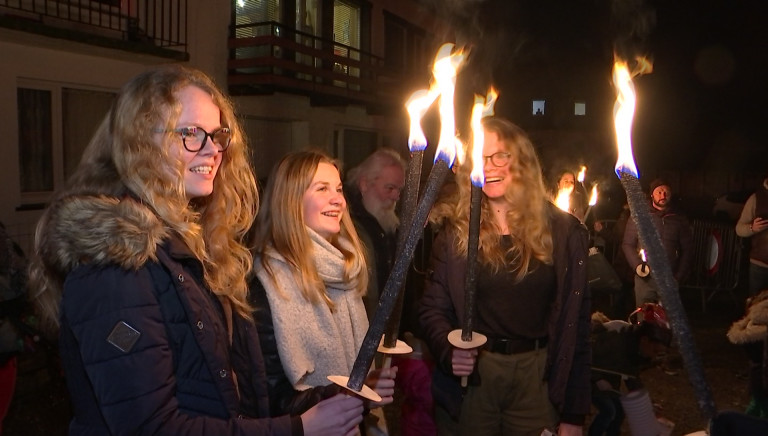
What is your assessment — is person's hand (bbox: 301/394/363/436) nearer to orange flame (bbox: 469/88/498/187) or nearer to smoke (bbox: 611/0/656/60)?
orange flame (bbox: 469/88/498/187)

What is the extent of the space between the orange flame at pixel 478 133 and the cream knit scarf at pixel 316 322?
0.84 metres

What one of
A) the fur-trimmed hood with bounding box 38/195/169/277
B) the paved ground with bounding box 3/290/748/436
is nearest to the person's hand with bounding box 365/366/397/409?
the fur-trimmed hood with bounding box 38/195/169/277

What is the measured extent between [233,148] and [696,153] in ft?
80.5

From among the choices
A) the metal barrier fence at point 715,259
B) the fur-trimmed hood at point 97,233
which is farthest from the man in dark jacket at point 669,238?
the fur-trimmed hood at point 97,233

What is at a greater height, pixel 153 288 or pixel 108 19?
pixel 108 19

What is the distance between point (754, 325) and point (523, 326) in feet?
7.47

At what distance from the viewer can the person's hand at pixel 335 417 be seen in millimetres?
1773

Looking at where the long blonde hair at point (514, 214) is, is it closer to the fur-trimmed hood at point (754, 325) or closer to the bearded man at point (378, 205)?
the bearded man at point (378, 205)

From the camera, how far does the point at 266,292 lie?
2.56 m

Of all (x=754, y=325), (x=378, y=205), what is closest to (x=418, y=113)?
(x=378, y=205)

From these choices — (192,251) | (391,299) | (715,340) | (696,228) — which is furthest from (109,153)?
(696,228)

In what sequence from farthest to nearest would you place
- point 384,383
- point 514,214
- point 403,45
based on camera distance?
point 403,45 < point 514,214 < point 384,383

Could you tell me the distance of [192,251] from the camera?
1.88 m

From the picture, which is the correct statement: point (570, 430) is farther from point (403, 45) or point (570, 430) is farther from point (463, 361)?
point (403, 45)
